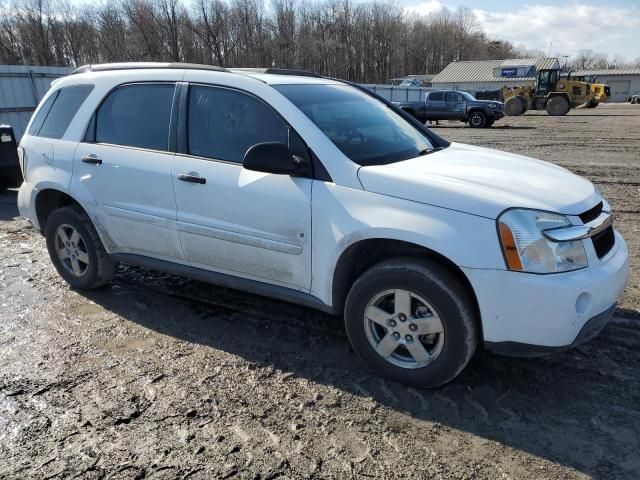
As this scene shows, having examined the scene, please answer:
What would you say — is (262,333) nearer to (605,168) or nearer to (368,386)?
(368,386)

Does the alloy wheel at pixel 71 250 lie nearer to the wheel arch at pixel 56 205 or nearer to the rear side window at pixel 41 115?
the wheel arch at pixel 56 205

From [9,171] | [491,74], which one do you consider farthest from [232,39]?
[9,171]

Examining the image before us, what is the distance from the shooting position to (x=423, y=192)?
2.87m

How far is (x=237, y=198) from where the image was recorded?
11.2 ft

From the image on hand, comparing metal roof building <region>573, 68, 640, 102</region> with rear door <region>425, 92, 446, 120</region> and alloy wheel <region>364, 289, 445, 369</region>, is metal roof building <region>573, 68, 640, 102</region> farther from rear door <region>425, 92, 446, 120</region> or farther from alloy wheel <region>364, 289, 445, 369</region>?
alloy wheel <region>364, 289, 445, 369</region>

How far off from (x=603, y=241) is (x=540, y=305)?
73 cm

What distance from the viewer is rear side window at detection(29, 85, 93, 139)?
4418mm

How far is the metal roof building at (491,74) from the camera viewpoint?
244 ft

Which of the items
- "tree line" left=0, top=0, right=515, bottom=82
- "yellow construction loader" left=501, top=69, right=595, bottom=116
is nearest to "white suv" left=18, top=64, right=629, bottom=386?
"yellow construction loader" left=501, top=69, right=595, bottom=116

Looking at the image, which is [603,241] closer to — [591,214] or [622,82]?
[591,214]

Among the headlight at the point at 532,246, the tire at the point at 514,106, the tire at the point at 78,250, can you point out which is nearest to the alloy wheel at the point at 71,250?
the tire at the point at 78,250

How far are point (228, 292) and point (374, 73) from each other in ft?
330

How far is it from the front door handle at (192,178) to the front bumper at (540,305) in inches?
73.6

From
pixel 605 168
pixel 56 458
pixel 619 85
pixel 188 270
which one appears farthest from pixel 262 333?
pixel 619 85
